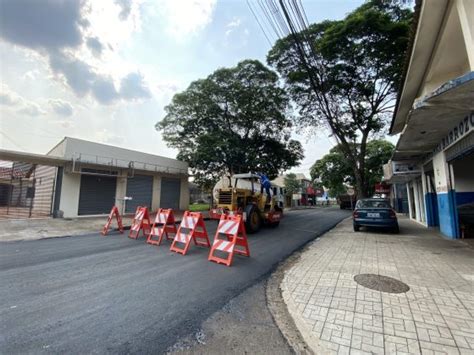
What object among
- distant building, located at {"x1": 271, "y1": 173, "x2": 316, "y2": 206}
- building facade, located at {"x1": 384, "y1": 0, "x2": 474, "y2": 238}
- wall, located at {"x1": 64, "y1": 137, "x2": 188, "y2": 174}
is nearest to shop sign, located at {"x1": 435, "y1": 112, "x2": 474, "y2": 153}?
building facade, located at {"x1": 384, "y1": 0, "x2": 474, "y2": 238}

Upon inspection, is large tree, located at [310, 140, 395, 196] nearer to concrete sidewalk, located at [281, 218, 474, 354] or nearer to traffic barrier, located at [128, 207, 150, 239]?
concrete sidewalk, located at [281, 218, 474, 354]

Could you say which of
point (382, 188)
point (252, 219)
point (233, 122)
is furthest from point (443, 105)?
point (382, 188)

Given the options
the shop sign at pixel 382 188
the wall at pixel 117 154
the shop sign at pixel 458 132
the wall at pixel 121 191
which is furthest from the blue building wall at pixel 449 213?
the shop sign at pixel 382 188

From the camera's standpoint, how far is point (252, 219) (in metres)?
10.2

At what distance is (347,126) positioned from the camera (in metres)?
17.7

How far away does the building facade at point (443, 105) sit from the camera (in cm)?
406

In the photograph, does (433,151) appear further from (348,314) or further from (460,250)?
(348,314)

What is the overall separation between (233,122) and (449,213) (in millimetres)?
15949

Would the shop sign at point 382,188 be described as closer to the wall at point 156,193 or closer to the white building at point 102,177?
the white building at point 102,177

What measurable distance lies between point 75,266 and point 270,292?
4283mm

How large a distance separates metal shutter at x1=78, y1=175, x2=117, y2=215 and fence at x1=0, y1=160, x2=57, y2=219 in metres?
1.56

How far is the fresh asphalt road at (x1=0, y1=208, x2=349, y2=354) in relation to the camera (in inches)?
94.9

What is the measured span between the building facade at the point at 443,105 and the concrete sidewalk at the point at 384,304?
10.9 feet

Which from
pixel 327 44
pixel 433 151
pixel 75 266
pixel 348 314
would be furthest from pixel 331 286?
pixel 327 44
